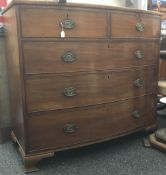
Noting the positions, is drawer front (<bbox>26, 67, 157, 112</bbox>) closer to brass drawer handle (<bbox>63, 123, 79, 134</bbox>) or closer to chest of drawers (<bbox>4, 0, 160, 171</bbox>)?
chest of drawers (<bbox>4, 0, 160, 171</bbox>)

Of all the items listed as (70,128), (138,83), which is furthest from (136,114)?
(70,128)

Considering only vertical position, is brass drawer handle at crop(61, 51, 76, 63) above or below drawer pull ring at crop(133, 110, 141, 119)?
above

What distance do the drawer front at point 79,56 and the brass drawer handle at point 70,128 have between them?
33cm

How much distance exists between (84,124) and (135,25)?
0.73m

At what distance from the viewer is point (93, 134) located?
1605 millimetres

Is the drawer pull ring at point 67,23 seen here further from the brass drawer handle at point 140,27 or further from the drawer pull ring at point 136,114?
the drawer pull ring at point 136,114

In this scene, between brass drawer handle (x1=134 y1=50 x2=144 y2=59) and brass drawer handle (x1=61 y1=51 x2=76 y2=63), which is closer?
brass drawer handle (x1=61 y1=51 x2=76 y2=63)

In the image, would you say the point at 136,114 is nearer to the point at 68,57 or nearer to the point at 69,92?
the point at 69,92

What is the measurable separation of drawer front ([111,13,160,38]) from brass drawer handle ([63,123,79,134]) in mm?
610

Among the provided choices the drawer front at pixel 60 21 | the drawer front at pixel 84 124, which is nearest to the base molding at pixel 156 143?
the drawer front at pixel 84 124

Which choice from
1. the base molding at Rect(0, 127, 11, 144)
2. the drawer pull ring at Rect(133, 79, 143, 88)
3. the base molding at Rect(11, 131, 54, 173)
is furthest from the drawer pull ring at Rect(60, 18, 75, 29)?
the base molding at Rect(0, 127, 11, 144)

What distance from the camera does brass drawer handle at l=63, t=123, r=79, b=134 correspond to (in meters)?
1.51

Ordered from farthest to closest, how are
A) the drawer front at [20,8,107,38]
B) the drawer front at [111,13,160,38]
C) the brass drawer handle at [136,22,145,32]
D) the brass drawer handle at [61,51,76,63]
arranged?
1. the brass drawer handle at [136,22,145,32]
2. the drawer front at [111,13,160,38]
3. the brass drawer handle at [61,51,76,63]
4. the drawer front at [20,8,107,38]

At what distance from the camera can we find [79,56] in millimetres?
1460
